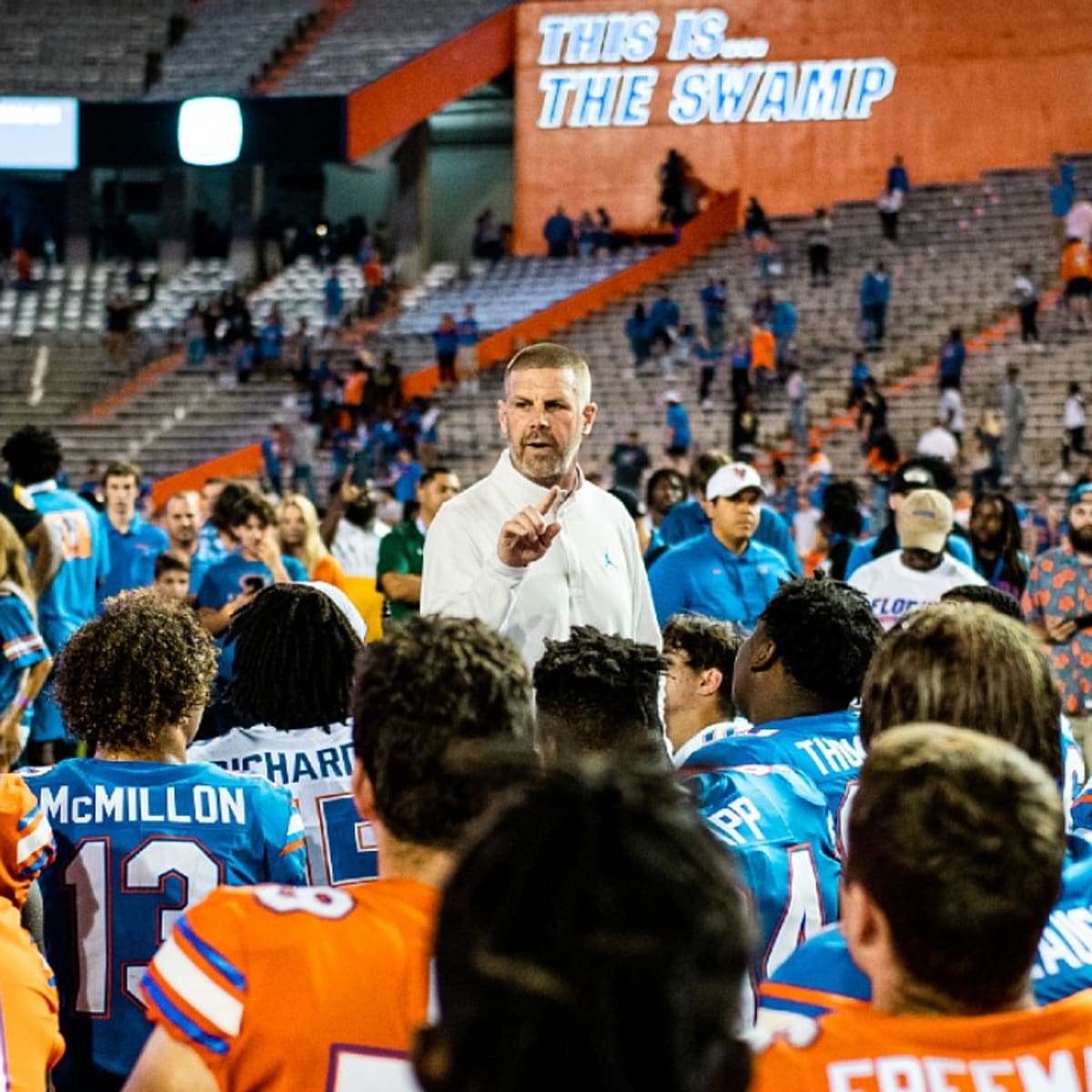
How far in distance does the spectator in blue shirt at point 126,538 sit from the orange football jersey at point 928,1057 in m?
7.47

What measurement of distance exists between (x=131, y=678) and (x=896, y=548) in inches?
225

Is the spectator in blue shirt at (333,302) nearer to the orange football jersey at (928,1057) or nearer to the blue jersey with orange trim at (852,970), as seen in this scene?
the blue jersey with orange trim at (852,970)

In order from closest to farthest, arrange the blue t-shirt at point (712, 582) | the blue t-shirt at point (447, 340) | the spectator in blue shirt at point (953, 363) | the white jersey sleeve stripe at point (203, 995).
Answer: the white jersey sleeve stripe at point (203, 995) < the blue t-shirt at point (712, 582) < the spectator in blue shirt at point (953, 363) < the blue t-shirt at point (447, 340)

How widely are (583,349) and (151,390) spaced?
749 cm

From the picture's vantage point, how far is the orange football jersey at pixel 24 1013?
2723 millimetres

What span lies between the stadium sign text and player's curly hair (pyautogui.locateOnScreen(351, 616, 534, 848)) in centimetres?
3030

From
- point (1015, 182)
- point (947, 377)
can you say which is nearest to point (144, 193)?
point (1015, 182)

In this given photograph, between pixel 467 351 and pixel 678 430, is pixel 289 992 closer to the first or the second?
pixel 678 430

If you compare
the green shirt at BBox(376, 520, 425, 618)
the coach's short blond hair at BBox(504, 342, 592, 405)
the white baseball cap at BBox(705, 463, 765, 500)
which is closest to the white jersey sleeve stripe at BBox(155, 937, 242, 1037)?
the coach's short blond hair at BBox(504, 342, 592, 405)

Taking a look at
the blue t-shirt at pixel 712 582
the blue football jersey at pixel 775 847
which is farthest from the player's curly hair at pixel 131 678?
the blue t-shirt at pixel 712 582

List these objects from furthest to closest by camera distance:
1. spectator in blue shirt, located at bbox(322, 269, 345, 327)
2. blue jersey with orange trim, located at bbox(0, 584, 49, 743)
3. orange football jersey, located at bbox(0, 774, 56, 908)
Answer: spectator in blue shirt, located at bbox(322, 269, 345, 327) → blue jersey with orange trim, located at bbox(0, 584, 49, 743) → orange football jersey, located at bbox(0, 774, 56, 908)

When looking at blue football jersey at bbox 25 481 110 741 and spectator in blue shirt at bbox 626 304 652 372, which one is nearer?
blue football jersey at bbox 25 481 110 741

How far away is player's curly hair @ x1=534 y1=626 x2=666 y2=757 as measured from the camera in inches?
144

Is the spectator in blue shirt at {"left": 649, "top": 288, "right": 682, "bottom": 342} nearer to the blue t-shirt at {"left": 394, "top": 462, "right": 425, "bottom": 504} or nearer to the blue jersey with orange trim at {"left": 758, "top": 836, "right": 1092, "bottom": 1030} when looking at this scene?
the blue t-shirt at {"left": 394, "top": 462, "right": 425, "bottom": 504}
